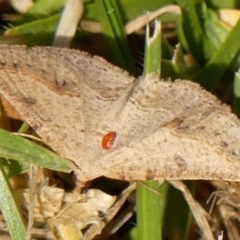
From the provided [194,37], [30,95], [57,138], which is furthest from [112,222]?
[194,37]

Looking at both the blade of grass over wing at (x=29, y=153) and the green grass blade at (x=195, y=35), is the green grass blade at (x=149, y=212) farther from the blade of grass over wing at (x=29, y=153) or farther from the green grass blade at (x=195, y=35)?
the green grass blade at (x=195, y=35)

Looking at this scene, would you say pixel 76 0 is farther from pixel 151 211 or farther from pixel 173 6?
pixel 151 211

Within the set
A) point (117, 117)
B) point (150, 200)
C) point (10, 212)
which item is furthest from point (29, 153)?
point (150, 200)

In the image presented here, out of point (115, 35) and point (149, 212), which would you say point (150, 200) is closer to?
point (149, 212)

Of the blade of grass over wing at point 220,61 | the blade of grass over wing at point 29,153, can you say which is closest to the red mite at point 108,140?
the blade of grass over wing at point 29,153

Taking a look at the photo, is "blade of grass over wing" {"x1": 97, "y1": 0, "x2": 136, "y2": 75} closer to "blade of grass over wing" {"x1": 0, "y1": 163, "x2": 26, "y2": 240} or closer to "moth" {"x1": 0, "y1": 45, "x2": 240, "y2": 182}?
"moth" {"x1": 0, "y1": 45, "x2": 240, "y2": 182}

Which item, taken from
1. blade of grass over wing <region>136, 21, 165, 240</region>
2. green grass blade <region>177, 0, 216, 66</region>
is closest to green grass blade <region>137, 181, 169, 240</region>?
blade of grass over wing <region>136, 21, 165, 240</region>
